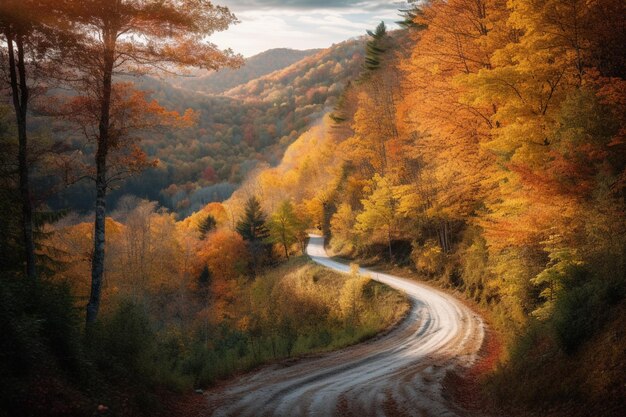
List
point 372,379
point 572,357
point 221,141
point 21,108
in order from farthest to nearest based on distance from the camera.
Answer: point 221,141 → point 372,379 → point 21,108 → point 572,357

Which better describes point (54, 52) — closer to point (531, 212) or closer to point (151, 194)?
point (531, 212)

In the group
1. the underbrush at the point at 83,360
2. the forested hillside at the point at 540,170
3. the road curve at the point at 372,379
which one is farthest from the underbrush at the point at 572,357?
the underbrush at the point at 83,360

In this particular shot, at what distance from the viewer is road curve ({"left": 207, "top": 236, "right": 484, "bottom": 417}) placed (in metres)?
10.0

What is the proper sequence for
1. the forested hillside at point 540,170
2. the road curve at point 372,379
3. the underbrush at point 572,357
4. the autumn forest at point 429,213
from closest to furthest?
1. the underbrush at point 572,357
2. the autumn forest at point 429,213
3. the forested hillside at point 540,170
4. the road curve at point 372,379

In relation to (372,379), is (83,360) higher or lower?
higher

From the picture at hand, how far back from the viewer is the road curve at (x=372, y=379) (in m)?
10.0

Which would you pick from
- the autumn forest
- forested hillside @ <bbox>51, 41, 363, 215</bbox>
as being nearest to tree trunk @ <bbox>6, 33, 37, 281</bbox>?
the autumn forest

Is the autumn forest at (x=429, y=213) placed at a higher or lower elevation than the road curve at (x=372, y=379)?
higher

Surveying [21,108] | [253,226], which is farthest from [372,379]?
[253,226]

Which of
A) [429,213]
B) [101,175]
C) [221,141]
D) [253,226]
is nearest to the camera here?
[101,175]

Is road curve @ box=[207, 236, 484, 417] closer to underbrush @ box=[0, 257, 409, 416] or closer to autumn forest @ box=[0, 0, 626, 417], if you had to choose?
autumn forest @ box=[0, 0, 626, 417]

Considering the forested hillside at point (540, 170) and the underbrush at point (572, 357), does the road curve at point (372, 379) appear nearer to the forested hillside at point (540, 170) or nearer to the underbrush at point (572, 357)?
the underbrush at point (572, 357)

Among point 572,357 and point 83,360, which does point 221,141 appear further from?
point 572,357

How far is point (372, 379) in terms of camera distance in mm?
12930
